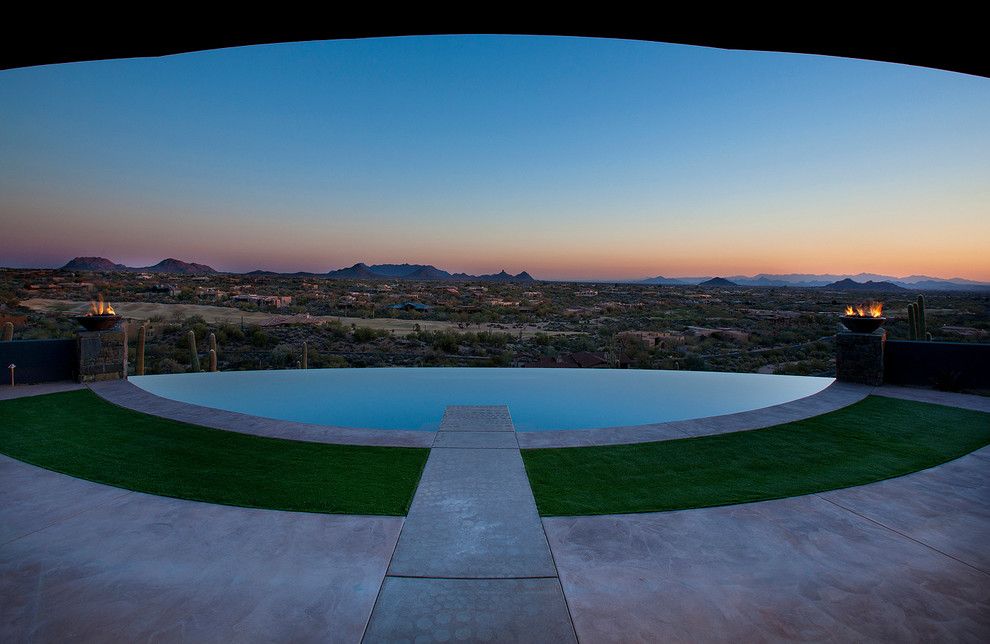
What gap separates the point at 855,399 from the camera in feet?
25.2

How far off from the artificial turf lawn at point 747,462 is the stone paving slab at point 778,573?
11.9 inches

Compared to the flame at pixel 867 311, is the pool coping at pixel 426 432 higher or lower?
lower

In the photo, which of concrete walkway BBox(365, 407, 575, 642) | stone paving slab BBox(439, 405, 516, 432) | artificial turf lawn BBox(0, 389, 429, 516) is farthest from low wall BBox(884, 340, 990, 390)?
artificial turf lawn BBox(0, 389, 429, 516)

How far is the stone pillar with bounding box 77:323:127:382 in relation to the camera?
8.34 metres

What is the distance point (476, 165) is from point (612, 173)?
5.97 metres

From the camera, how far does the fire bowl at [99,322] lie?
A: 27.6 ft

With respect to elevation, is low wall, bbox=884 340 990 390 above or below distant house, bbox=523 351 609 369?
above

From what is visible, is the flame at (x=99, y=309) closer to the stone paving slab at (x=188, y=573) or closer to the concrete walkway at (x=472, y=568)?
the stone paving slab at (x=188, y=573)

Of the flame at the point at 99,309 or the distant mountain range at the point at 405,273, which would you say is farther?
the distant mountain range at the point at 405,273

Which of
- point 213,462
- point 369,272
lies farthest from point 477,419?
point 369,272

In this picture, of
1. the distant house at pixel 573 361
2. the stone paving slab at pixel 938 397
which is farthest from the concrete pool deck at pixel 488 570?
the distant house at pixel 573 361

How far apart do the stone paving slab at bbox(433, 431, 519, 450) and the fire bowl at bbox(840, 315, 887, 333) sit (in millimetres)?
7836

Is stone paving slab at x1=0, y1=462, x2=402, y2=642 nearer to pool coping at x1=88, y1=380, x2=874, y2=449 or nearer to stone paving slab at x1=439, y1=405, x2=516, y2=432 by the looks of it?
pool coping at x1=88, y1=380, x2=874, y2=449

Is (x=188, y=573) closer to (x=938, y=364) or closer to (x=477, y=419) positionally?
(x=477, y=419)
